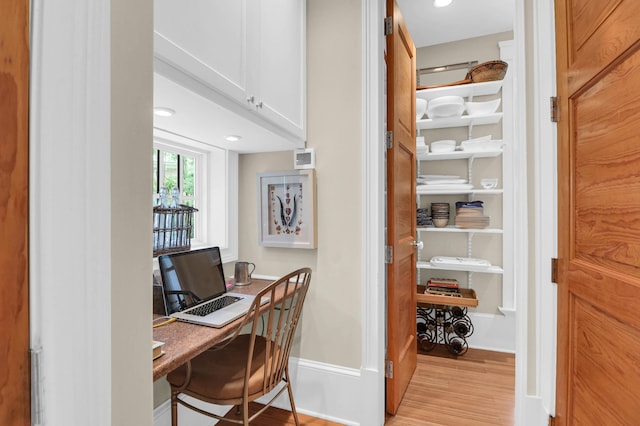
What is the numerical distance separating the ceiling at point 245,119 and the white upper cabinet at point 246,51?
7 centimetres

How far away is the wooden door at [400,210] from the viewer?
6.06 feet

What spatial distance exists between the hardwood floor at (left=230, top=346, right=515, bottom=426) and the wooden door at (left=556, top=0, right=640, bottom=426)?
0.66m

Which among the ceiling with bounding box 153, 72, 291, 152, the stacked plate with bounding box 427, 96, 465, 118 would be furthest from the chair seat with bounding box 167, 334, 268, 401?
the stacked plate with bounding box 427, 96, 465, 118

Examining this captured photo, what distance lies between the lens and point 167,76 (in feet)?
3.29

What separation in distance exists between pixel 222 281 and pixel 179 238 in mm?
330

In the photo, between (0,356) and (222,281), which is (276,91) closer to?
(222,281)

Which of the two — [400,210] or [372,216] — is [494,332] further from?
[372,216]

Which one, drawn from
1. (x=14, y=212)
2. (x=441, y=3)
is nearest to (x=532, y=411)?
(x=14, y=212)

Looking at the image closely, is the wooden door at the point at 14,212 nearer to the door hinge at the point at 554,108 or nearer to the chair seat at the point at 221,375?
the chair seat at the point at 221,375

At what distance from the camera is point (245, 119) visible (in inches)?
55.1

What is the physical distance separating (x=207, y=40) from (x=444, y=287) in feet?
8.26

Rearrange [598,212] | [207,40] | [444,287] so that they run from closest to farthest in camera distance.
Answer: [598,212] < [207,40] < [444,287]

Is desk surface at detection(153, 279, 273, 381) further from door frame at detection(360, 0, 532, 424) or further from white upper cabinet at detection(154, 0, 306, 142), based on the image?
white upper cabinet at detection(154, 0, 306, 142)

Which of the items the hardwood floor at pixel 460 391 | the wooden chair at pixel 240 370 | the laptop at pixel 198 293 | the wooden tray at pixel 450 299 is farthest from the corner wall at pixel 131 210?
the wooden tray at pixel 450 299
